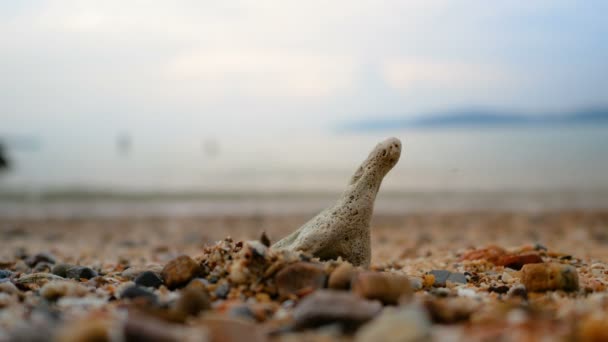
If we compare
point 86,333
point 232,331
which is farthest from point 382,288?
point 86,333

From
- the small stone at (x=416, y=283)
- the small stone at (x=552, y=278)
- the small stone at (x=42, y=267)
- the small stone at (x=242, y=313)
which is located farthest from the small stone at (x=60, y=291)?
the small stone at (x=552, y=278)

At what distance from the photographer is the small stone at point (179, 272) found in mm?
3854

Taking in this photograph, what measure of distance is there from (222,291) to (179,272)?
0.53m

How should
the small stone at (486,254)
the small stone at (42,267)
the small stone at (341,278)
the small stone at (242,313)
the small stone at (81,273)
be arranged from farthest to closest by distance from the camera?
the small stone at (42,267), the small stone at (486,254), the small stone at (81,273), the small stone at (341,278), the small stone at (242,313)

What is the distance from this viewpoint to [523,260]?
5016mm

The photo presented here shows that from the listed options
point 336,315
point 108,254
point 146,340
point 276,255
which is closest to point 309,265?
point 276,255

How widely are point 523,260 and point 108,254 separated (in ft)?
18.8

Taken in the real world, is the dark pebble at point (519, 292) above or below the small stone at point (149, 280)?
below

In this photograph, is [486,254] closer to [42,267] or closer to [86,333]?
[86,333]

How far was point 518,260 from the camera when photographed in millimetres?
5035

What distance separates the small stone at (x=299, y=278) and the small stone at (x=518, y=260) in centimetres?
240

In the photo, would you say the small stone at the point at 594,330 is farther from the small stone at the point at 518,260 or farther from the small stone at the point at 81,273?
the small stone at the point at 81,273

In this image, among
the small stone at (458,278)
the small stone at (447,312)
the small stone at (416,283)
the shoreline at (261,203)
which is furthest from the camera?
the shoreline at (261,203)

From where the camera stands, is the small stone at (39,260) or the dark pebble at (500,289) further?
the small stone at (39,260)
